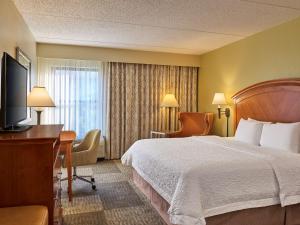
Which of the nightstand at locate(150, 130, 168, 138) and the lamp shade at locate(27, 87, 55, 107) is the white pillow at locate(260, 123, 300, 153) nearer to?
the nightstand at locate(150, 130, 168, 138)

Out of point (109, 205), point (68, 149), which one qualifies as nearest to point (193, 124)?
point (109, 205)

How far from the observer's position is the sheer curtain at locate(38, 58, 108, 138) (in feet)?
17.3

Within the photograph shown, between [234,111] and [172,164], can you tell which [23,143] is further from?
[234,111]

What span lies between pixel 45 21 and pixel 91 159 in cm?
217

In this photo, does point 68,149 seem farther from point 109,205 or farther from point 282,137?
point 282,137

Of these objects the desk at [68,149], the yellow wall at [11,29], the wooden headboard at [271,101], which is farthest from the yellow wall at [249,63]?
the yellow wall at [11,29]

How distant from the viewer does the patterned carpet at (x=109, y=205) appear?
2.79 meters

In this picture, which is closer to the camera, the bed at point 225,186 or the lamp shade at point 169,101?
the bed at point 225,186

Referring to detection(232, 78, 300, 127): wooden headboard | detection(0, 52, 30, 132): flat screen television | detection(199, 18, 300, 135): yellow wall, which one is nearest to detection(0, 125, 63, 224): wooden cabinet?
detection(0, 52, 30, 132): flat screen television

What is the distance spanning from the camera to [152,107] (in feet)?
19.4

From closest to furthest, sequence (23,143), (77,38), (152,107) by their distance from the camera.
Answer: (23,143) → (77,38) → (152,107)

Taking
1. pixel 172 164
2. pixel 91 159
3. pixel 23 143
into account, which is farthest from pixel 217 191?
pixel 91 159

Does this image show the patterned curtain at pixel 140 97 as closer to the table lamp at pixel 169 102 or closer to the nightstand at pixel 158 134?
the nightstand at pixel 158 134

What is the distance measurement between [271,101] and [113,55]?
3.35m
